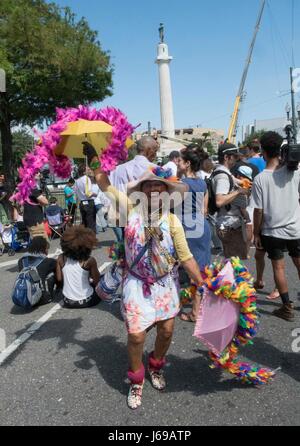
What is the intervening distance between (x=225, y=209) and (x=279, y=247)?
758 millimetres

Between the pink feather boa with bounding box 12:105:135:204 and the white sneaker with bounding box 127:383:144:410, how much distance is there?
66.3 inches

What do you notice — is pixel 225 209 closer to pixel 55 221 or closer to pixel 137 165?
pixel 137 165

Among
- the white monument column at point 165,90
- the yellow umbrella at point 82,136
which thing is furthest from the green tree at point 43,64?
the white monument column at point 165,90

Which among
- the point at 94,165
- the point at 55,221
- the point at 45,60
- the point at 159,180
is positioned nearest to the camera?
the point at 159,180

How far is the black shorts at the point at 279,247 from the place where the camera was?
12.9 ft

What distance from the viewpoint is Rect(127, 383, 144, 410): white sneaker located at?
2709 millimetres

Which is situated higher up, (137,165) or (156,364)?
(137,165)

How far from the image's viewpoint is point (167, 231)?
8.64ft

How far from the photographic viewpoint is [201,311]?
8.83ft

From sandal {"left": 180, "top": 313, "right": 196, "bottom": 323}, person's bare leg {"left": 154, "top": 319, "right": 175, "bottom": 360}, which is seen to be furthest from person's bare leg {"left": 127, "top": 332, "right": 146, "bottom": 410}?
sandal {"left": 180, "top": 313, "right": 196, "bottom": 323}

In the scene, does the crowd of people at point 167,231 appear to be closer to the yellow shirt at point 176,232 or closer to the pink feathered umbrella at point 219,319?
the yellow shirt at point 176,232
